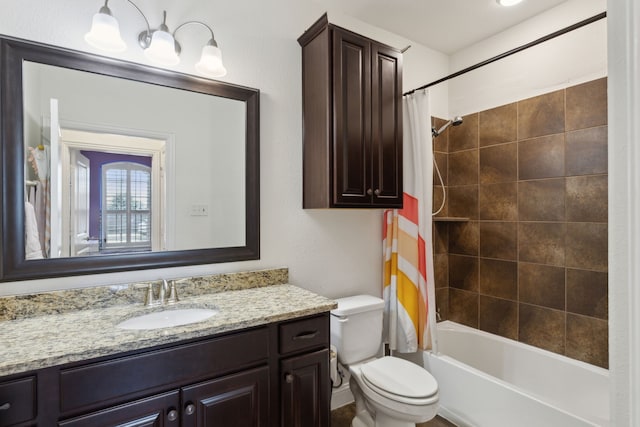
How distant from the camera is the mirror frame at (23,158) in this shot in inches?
51.2

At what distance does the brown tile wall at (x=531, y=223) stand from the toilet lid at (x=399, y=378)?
42.2 inches

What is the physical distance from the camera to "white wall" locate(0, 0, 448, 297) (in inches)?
55.8

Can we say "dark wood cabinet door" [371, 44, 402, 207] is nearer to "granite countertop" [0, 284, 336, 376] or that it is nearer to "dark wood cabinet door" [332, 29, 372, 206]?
"dark wood cabinet door" [332, 29, 372, 206]

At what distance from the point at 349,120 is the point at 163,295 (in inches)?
50.9

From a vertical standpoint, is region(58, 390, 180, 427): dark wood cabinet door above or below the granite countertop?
below

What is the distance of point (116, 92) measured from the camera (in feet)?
4.99

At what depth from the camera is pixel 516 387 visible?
1.77 m

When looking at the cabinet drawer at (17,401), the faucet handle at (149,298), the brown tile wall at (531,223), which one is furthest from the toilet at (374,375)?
the cabinet drawer at (17,401)

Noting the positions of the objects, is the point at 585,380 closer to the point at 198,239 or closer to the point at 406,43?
the point at 198,239

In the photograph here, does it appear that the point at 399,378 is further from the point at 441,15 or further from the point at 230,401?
the point at 441,15

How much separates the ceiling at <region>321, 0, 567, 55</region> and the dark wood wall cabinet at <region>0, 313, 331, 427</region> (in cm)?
200

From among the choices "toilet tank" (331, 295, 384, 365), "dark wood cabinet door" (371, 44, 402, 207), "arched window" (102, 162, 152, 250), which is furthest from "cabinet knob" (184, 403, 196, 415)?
"dark wood cabinet door" (371, 44, 402, 207)

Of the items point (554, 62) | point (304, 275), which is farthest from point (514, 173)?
point (304, 275)

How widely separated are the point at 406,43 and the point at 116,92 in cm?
210
